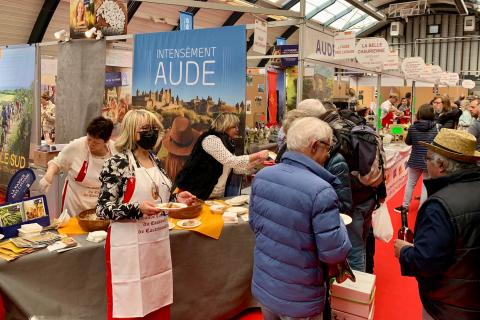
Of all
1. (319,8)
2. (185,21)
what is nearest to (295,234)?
(185,21)

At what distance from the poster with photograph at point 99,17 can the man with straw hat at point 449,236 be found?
12.4ft

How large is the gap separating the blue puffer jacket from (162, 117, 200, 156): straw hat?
208 centimetres

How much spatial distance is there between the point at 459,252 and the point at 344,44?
301cm

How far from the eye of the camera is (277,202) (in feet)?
6.46

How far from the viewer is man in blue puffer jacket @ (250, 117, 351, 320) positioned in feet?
6.12

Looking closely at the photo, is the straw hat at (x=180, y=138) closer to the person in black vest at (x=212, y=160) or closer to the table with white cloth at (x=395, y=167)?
the person in black vest at (x=212, y=160)

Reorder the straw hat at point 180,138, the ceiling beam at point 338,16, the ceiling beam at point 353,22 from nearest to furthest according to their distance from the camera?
the straw hat at point 180,138
the ceiling beam at point 338,16
the ceiling beam at point 353,22

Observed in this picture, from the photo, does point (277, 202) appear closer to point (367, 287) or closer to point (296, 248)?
point (296, 248)

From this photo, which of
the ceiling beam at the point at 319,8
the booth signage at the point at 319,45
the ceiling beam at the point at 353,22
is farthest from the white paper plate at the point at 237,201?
the ceiling beam at the point at 353,22

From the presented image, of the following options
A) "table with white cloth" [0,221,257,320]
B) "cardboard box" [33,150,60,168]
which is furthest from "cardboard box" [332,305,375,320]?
"cardboard box" [33,150,60,168]

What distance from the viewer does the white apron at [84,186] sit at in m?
3.21

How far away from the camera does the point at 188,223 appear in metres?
2.84

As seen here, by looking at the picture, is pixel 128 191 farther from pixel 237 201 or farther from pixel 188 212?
pixel 237 201

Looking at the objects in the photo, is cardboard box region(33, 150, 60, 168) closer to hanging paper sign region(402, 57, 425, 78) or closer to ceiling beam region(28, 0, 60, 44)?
hanging paper sign region(402, 57, 425, 78)
